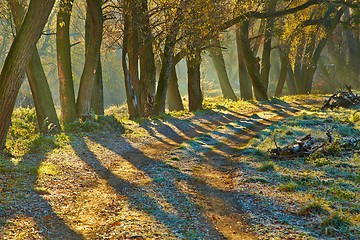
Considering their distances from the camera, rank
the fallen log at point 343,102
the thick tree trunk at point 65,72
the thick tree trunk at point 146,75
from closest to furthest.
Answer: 1. the thick tree trunk at point 65,72
2. the thick tree trunk at point 146,75
3. the fallen log at point 343,102

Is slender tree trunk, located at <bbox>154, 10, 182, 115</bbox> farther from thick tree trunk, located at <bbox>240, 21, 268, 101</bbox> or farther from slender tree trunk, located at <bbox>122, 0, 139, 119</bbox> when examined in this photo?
thick tree trunk, located at <bbox>240, 21, 268, 101</bbox>

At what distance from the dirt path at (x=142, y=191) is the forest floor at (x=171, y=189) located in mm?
22

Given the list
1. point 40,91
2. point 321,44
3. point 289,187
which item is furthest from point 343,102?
point 289,187

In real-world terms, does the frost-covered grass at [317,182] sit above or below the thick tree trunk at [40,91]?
below

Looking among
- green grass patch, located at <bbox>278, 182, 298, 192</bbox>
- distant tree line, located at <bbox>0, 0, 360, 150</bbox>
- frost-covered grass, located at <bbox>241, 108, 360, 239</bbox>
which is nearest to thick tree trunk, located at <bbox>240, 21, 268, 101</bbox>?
distant tree line, located at <bbox>0, 0, 360, 150</bbox>

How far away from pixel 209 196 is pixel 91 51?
11326 millimetres

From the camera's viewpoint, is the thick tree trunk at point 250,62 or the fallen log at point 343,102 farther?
the thick tree trunk at point 250,62

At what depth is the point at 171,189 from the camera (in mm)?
10344

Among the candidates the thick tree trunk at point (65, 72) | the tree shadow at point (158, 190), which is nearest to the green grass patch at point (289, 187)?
the tree shadow at point (158, 190)

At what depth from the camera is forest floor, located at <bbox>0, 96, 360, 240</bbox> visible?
26.2 feet

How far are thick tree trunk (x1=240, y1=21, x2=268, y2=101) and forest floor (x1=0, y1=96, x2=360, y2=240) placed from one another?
15.7m

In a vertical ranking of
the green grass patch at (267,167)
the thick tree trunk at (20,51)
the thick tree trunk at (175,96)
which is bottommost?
the green grass patch at (267,167)

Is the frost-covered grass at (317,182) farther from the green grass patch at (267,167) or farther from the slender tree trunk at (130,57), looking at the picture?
the slender tree trunk at (130,57)

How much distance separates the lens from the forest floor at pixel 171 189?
798cm
